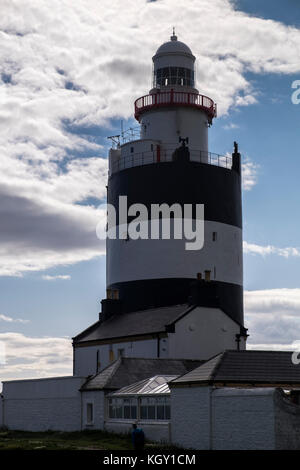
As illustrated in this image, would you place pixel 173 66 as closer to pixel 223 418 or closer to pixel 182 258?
pixel 182 258

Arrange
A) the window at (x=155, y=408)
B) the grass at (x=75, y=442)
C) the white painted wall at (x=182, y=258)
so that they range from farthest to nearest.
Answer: the white painted wall at (x=182, y=258)
the window at (x=155, y=408)
the grass at (x=75, y=442)

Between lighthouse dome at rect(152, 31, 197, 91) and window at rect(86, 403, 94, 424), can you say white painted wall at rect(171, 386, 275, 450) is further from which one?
lighthouse dome at rect(152, 31, 197, 91)

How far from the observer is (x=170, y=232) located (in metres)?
52.0

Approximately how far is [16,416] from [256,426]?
76.4 feet

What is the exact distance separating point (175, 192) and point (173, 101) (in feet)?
23.5

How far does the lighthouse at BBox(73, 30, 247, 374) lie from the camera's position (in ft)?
158

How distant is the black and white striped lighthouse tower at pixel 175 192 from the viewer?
5194cm

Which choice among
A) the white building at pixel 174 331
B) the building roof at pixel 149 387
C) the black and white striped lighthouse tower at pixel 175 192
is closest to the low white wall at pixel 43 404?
the white building at pixel 174 331

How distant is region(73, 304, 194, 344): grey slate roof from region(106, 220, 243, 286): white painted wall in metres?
2.96

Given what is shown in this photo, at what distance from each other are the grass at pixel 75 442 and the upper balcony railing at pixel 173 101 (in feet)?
80.9

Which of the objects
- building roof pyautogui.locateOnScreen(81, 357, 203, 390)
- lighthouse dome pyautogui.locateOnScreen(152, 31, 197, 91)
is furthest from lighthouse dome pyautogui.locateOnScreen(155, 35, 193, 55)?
building roof pyautogui.locateOnScreen(81, 357, 203, 390)

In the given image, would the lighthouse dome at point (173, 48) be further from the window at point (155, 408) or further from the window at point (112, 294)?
the window at point (155, 408)

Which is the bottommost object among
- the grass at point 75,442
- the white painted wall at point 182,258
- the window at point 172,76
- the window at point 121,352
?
the grass at point 75,442

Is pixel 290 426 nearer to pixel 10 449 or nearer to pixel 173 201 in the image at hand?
pixel 10 449
